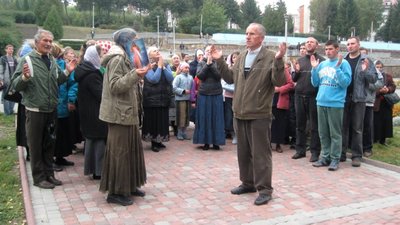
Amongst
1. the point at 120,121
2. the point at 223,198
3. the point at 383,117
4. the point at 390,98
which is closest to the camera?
the point at 120,121

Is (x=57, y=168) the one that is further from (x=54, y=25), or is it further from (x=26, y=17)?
(x=26, y=17)

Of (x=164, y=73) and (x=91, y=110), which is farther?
(x=164, y=73)

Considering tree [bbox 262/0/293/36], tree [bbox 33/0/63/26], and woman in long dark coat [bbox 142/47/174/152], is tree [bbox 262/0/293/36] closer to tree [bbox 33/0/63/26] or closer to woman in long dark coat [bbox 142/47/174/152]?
tree [bbox 33/0/63/26]

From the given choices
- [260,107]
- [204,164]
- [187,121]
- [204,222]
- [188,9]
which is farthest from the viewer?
[188,9]

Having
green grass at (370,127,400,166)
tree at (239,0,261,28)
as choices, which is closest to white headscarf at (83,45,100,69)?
green grass at (370,127,400,166)

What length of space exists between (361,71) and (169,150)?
3484 mm

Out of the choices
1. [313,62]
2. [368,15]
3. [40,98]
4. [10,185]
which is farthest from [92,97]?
[368,15]

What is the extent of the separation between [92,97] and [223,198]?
2.02 metres

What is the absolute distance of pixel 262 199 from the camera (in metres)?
5.33

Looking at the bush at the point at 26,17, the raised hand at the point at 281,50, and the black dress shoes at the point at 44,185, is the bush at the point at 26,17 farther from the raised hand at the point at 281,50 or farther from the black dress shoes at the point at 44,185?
the raised hand at the point at 281,50

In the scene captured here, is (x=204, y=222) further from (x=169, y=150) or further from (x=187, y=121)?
(x=187, y=121)

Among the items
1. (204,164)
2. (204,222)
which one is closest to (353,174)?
(204,164)

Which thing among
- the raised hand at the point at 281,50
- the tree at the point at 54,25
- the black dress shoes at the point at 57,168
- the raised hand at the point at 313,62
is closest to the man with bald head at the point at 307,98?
the raised hand at the point at 313,62

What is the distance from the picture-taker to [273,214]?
5.00m
